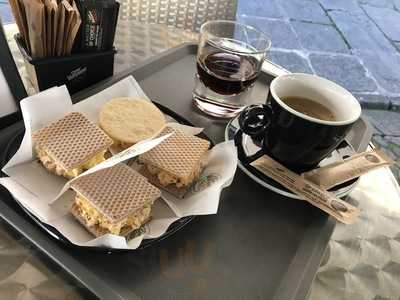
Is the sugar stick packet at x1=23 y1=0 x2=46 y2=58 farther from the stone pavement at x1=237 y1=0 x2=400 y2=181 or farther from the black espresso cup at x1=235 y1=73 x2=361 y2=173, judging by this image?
the stone pavement at x1=237 y1=0 x2=400 y2=181

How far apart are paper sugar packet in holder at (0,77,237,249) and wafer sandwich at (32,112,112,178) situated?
0.04 feet

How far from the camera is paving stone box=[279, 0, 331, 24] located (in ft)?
7.75

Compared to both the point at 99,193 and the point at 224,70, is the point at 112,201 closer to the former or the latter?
the point at 99,193

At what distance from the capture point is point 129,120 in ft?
2.16

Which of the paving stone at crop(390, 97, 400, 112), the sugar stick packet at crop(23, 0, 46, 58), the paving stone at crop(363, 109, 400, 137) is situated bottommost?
the paving stone at crop(363, 109, 400, 137)

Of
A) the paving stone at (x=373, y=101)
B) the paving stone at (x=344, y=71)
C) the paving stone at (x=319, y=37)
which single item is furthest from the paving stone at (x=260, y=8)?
the paving stone at (x=373, y=101)

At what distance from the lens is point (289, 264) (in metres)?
0.54

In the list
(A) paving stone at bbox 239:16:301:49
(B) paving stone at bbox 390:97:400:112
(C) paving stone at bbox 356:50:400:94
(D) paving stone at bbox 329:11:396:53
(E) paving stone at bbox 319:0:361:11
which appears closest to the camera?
(B) paving stone at bbox 390:97:400:112

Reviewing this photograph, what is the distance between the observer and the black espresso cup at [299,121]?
59 cm

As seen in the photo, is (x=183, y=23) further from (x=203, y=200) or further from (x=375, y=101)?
(x=375, y=101)

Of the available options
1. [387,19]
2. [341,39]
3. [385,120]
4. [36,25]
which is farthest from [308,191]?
[387,19]

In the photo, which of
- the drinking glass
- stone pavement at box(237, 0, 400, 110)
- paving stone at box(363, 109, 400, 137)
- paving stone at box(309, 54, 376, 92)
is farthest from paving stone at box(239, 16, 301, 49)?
the drinking glass

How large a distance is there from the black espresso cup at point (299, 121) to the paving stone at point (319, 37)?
1547 millimetres

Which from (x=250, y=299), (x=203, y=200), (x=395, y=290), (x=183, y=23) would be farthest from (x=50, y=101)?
(x=183, y=23)
